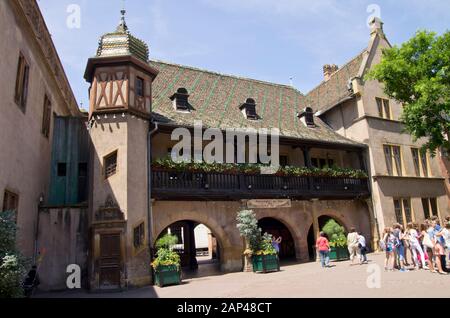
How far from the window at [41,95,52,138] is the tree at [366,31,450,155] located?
15.9 meters

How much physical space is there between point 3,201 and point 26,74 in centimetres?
479

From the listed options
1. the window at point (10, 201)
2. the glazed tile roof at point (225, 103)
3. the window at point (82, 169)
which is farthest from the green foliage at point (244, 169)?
the window at point (10, 201)

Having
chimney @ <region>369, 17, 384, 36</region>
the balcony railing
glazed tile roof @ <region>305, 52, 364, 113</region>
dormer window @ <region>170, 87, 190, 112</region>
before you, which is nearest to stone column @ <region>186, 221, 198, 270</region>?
the balcony railing

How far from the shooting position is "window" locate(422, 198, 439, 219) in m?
22.9

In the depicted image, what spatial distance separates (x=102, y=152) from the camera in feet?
45.5

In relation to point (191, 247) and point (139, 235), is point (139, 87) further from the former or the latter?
point (191, 247)

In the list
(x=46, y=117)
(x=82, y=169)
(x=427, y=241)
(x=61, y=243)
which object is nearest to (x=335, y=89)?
(x=427, y=241)

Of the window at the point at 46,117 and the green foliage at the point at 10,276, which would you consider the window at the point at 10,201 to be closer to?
the green foliage at the point at 10,276

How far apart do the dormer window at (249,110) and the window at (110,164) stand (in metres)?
8.55

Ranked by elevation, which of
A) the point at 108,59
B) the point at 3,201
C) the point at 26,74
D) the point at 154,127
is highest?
the point at 108,59

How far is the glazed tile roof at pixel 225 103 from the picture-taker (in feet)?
57.8

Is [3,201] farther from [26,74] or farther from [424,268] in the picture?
[424,268]

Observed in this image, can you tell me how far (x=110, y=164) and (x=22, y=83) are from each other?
414 cm
